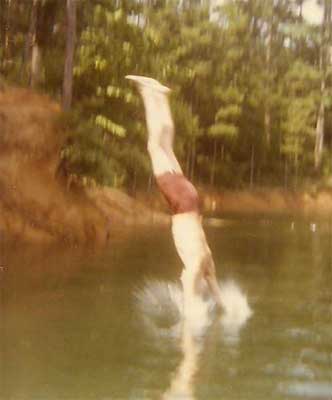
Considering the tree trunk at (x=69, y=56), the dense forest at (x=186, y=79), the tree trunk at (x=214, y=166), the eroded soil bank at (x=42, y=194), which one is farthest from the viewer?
the tree trunk at (x=214, y=166)

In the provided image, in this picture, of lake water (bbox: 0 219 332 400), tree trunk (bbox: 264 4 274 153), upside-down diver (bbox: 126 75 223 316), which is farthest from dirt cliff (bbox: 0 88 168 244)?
upside-down diver (bbox: 126 75 223 316)

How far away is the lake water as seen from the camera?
3.25 meters

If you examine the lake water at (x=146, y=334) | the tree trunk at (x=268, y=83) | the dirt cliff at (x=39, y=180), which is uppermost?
the tree trunk at (x=268, y=83)

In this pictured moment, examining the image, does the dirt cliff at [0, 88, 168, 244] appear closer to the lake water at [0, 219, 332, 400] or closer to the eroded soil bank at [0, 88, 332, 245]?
the eroded soil bank at [0, 88, 332, 245]

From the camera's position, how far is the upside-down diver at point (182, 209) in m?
4.40

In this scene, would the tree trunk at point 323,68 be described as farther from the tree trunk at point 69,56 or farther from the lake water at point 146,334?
the tree trunk at point 69,56

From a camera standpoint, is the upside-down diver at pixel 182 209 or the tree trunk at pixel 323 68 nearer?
the upside-down diver at pixel 182 209

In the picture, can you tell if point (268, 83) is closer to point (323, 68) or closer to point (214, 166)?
point (323, 68)

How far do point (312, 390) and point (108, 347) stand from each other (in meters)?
1.08

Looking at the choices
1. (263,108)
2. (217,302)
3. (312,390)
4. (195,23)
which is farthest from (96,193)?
(312,390)

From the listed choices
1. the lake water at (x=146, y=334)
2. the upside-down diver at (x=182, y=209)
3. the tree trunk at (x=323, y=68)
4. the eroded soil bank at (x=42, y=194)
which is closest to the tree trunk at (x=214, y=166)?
→ the eroded soil bank at (x=42, y=194)

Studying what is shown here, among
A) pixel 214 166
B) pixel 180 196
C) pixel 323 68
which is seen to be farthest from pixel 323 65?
pixel 180 196

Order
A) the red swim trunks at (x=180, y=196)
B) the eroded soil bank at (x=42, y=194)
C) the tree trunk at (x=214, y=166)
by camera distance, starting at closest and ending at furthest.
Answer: the red swim trunks at (x=180, y=196) < the eroded soil bank at (x=42, y=194) < the tree trunk at (x=214, y=166)

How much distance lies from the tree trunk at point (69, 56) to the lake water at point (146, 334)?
2060mm
